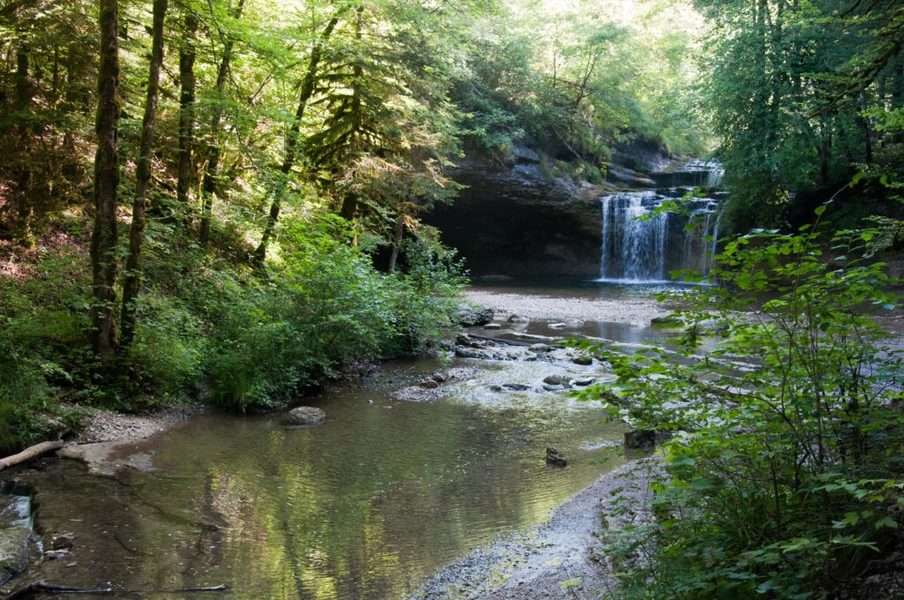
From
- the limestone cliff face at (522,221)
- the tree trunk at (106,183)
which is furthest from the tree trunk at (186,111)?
the limestone cliff face at (522,221)

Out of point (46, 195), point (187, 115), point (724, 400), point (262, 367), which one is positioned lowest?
point (262, 367)

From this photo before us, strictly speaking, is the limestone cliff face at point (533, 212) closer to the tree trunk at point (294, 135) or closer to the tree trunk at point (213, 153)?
the tree trunk at point (294, 135)

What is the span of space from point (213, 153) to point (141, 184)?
4.42m

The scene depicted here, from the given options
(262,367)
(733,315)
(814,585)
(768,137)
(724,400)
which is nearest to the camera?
(814,585)

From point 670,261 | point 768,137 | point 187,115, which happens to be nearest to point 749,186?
point 768,137

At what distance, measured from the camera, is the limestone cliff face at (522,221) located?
27.0 meters

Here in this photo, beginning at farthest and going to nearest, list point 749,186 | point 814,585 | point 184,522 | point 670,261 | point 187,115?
point 670,261 < point 749,186 < point 187,115 < point 184,522 < point 814,585

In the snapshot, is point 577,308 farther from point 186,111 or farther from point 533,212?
point 186,111

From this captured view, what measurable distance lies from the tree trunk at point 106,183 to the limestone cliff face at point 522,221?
18.4 metres

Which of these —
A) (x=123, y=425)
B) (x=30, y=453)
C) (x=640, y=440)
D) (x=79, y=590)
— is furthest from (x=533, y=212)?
(x=79, y=590)

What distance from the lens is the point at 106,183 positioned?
7.66 metres

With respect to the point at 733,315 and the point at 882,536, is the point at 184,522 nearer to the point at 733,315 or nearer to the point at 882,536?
the point at 733,315

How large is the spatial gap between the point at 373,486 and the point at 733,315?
13.0ft

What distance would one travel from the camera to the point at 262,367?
923 cm
